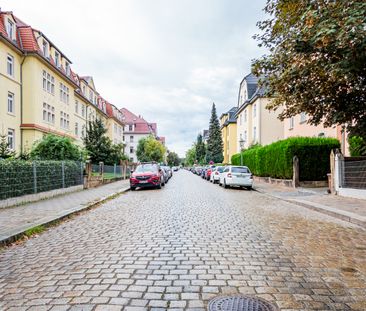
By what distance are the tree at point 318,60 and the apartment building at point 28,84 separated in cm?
1893

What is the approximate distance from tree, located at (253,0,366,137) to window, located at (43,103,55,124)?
25476mm

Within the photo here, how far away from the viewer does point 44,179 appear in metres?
15.6

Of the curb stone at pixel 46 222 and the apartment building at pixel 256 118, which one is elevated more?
the apartment building at pixel 256 118

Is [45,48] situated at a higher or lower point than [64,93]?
higher

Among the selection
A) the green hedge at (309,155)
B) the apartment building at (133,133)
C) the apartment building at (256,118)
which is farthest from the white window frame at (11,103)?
the apartment building at (133,133)

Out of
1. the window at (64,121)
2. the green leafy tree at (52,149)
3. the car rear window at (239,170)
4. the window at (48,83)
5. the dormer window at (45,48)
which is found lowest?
the car rear window at (239,170)

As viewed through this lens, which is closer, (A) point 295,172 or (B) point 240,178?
(A) point 295,172

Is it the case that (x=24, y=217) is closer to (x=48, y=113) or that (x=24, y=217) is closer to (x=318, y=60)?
(x=318, y=60)

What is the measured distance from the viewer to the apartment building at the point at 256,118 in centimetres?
4122

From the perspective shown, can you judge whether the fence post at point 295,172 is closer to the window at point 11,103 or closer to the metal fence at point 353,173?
the metal fence at point 353,173

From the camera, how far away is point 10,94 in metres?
27.4

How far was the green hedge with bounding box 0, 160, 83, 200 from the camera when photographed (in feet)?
40.3

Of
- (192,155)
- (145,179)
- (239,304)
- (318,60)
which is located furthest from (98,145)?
(192,155)

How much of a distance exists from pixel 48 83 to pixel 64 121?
6.05 meters
